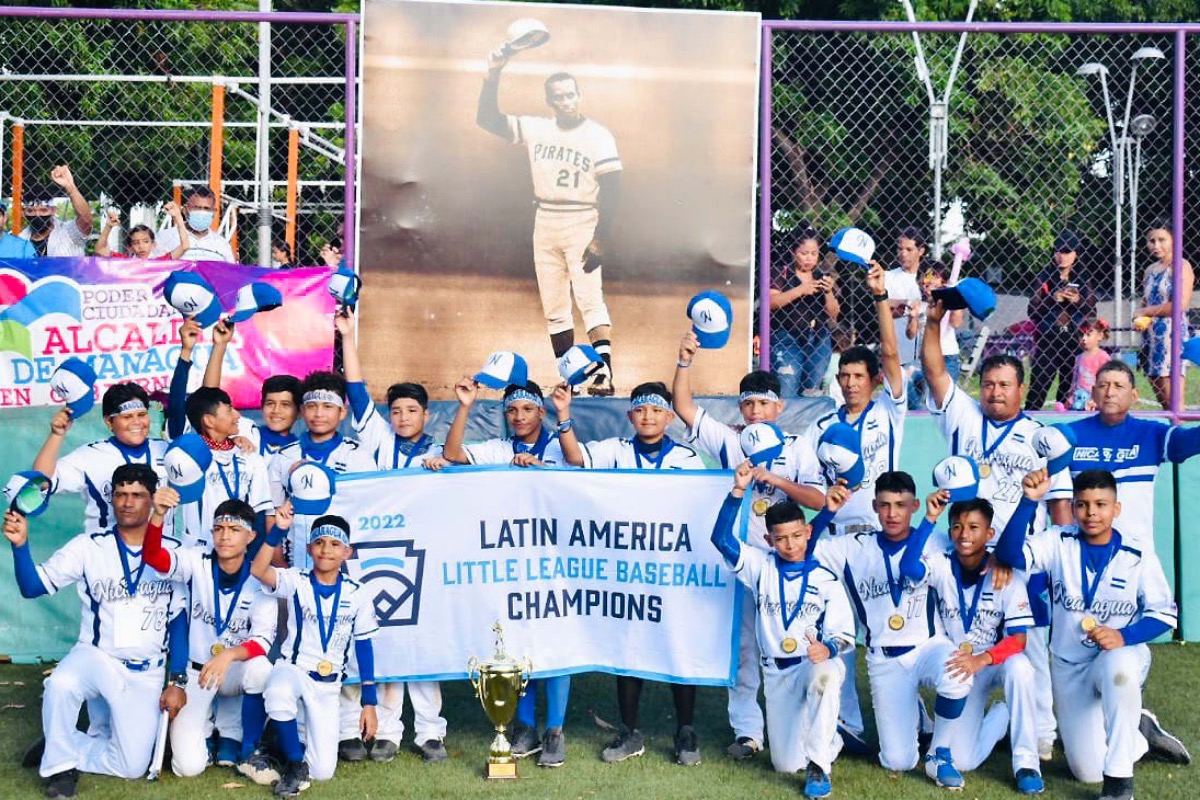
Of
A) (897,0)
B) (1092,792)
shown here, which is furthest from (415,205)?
(897,0)

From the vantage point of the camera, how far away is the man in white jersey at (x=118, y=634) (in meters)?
7.45

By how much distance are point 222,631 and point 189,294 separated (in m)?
1.92

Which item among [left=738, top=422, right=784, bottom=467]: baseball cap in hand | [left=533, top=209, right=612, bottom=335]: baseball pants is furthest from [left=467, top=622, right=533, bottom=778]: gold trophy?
[left=533, top=209, right=612, bottom=335]: baseball pants

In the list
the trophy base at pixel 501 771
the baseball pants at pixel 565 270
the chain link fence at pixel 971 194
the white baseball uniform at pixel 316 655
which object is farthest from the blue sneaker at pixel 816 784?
the baseball pants at pixel 565 270

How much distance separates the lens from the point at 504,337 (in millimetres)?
10148

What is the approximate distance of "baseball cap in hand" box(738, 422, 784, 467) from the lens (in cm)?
764

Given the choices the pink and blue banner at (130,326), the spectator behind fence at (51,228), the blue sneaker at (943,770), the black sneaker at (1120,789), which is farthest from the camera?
the spectator behind fence at (51,228)

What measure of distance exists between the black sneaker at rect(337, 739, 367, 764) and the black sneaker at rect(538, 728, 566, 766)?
90 centimetres

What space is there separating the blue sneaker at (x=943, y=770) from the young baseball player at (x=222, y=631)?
3.15 meters

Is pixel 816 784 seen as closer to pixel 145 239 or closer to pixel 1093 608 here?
pixel 1093 608

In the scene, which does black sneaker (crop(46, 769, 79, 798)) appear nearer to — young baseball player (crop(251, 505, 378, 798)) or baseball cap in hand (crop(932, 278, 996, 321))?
young baseball player (crop(251, 505, 378, 798))

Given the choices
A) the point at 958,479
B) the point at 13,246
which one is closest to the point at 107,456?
the point at 13,246

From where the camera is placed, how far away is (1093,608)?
7.54 meters

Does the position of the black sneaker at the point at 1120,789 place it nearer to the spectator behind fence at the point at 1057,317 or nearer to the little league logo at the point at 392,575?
the little league logo at the point at 392,575
